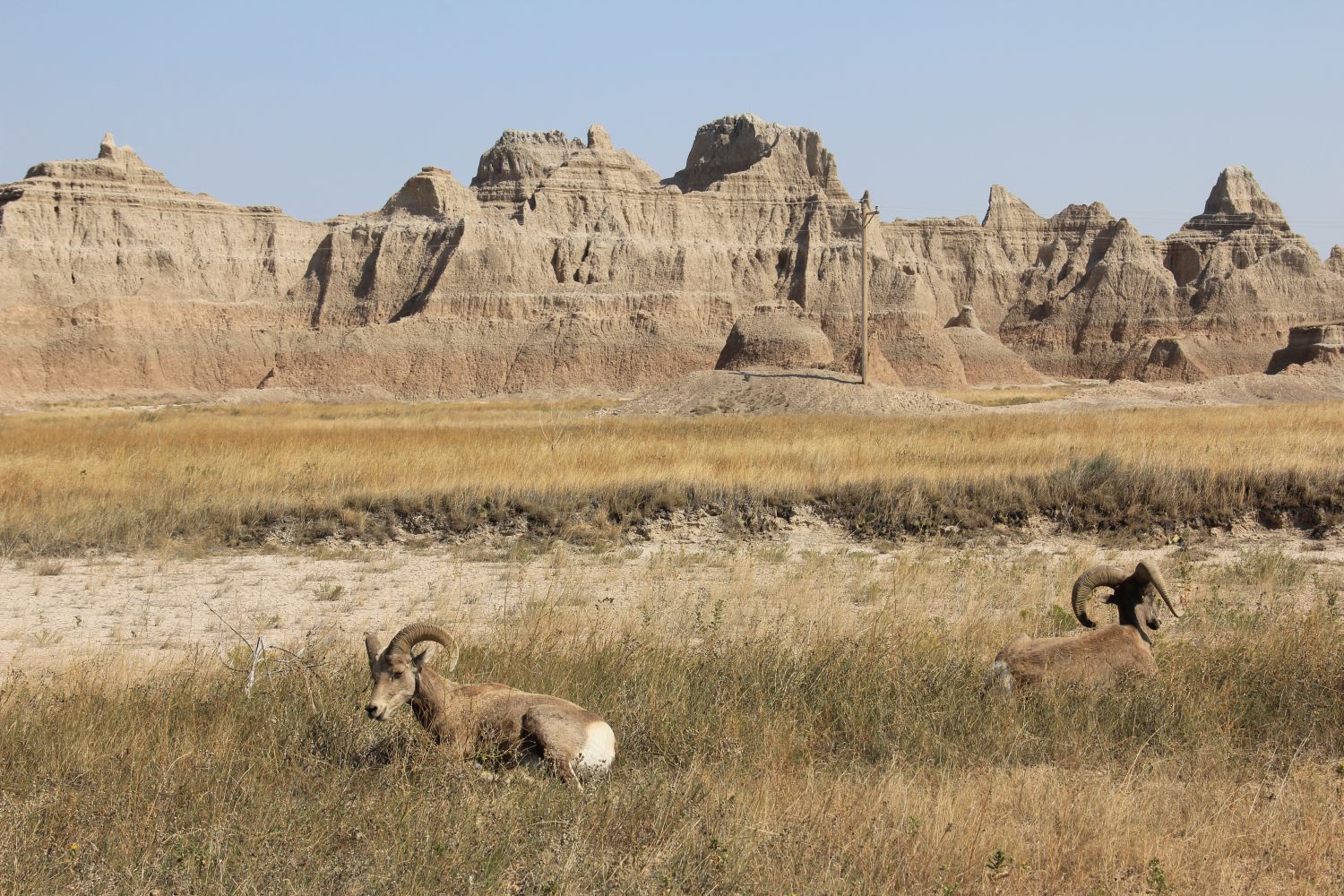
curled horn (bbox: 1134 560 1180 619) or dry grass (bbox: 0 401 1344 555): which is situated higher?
curled horn (bbox: 1134 560 1180 619)

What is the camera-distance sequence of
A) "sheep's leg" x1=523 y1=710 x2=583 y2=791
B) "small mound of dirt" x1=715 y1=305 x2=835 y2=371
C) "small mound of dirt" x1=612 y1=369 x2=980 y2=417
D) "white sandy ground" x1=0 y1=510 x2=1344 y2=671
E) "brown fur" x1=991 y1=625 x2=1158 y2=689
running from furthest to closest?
1. "small mound of dirt" x1=715 y1=305 x2=835 y2=371
2. "small mound of dirt" x1=612 y1=369 x2=980 y2=417
3. "white sandy ground" x1=0 y1=510 x2=1344 y2=671
4. "brown fur" x1=991 y1=625 x2=1158 y2=689
5. "sheep's leg" x1=523 y1=710 x2=583 y2=791

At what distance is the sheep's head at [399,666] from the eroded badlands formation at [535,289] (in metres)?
81.1

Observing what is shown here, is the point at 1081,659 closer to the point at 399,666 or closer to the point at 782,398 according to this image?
the point at 399,666

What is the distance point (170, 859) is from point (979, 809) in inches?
157

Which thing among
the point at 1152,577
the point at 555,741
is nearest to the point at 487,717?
the point at 555,741

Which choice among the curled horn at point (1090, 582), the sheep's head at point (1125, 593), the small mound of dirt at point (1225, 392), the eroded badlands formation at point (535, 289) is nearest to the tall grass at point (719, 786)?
the sheep's head at point (1125, 593)

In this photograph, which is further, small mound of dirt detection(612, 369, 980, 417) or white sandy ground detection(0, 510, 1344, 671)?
small mound of dirt detection(612, 369, 980, 417)

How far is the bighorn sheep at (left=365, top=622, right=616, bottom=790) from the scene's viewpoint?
235 inches

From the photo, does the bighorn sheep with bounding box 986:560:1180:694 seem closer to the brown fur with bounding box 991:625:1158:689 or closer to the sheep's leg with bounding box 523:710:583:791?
the brown fur with bounding box 991:625:1158:689

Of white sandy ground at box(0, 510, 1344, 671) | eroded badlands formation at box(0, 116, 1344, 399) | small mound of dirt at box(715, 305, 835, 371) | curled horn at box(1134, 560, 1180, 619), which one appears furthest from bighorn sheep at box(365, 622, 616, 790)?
eroded badlands formation at box(0, 116, 1344, 399)

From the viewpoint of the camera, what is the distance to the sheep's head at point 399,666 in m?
5.93

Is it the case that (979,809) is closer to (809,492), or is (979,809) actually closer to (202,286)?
(809,492)

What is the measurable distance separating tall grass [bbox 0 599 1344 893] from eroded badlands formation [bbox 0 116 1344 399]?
257 feet

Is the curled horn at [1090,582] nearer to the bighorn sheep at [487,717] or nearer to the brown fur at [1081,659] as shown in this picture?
the brown fur at [1081,659]
